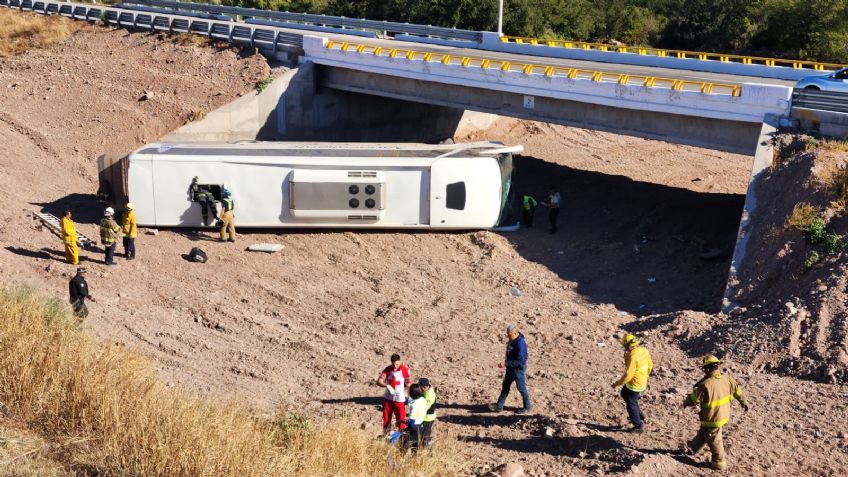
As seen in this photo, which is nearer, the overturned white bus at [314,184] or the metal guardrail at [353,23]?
the overturned white bus at [314,184]

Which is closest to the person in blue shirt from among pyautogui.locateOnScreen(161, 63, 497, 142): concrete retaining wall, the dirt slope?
the dirt slope

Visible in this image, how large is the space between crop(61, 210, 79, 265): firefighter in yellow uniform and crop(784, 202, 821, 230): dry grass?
44.7 ft

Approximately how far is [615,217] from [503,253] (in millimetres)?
4800

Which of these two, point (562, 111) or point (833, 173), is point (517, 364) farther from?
point (562, 111)

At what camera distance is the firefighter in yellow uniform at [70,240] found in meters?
17.9

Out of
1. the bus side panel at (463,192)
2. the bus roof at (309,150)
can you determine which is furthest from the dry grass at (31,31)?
the bus side panel at (463,192)

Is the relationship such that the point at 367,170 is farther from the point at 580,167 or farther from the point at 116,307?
the point at 580,167

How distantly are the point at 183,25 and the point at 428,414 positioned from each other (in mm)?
28223

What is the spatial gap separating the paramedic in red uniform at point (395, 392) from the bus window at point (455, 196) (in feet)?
35.5

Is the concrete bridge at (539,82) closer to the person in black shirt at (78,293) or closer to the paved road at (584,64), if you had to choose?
the paved road at (584,64)

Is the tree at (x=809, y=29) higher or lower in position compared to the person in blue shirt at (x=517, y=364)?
higher

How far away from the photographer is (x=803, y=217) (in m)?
17.7

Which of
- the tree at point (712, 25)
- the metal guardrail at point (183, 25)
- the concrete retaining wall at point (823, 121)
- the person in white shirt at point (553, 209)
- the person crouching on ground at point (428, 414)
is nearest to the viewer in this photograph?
the person crouching on ground at point (428, 414)

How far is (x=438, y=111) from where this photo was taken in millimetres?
34062
